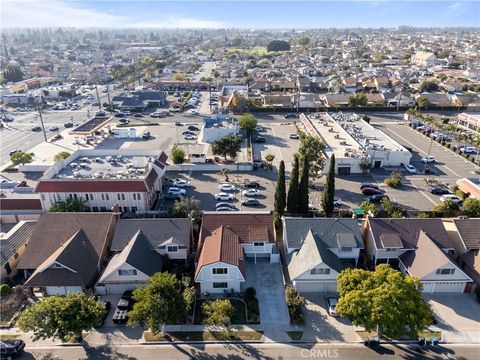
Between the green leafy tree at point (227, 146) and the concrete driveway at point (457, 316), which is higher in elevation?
the green leafy tree at point (227, 146)

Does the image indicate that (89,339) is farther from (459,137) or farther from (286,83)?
(286,83)

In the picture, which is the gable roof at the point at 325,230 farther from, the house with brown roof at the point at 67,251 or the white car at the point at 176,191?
the white car at the point at 176,191

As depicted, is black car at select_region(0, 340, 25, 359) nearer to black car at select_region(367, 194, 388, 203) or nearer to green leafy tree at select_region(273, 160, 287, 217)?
green leafy tree at select_region(273, 160, 287, 217)

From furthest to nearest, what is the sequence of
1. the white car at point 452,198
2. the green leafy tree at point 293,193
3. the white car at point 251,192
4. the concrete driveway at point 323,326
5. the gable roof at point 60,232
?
the white car at point 251,192 < the white car at point 452,198 < the green leafy tree at point 293,193 < the gable roof at point 60,232 < the concrete driveway at point 323,326

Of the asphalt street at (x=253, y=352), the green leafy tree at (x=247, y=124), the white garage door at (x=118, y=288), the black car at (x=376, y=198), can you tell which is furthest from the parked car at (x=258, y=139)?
the asphalt street at (x=253, y=352)

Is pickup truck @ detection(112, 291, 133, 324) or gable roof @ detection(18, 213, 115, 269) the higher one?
gable roof @ detection(18, 213, 115, 269)

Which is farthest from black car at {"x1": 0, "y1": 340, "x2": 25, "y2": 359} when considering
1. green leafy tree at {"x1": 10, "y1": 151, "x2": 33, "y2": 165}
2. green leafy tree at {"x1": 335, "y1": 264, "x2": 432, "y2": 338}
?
green leafy tree at {"x1": 10, "y1": 151, "x2": 33, "y2": 165}

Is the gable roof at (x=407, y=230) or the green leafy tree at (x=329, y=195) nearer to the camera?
the gable roof at (x=407, y=230)

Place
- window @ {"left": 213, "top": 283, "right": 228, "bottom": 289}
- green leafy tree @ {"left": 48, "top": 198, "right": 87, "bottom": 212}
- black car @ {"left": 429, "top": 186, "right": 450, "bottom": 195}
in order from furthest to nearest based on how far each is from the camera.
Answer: black car @ {"left": 429, "top": 186, "right": 450, "bottom": 195} → green leafy tree @ {"left": 48, "top": 198, "right": 87, "bottom": 212} → window @ {"left": 213, "top": 283, "right": 228, "bottom": 289}
